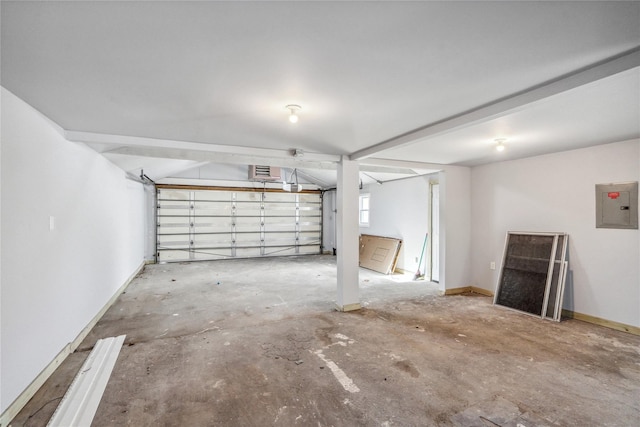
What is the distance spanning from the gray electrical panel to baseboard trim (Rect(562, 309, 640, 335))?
1152 mm

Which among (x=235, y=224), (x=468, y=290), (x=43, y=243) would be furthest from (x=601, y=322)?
(x=235, y=224)

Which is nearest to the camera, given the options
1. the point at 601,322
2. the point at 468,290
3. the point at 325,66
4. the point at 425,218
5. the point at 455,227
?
the point at 325,66

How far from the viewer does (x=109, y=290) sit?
435 cm

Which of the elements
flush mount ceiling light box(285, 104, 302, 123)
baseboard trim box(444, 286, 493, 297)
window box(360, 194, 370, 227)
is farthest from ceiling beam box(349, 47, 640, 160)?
window box(360, 194, 370, 227)

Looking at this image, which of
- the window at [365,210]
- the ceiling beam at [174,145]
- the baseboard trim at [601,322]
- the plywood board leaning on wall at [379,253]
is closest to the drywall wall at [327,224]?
the window at [365,210]

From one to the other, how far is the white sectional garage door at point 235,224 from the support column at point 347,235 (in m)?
5.48

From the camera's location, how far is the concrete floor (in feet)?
6.64

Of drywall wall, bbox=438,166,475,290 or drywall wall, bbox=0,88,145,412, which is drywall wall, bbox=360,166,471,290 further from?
drywall wall, bbox=0,88,145,412

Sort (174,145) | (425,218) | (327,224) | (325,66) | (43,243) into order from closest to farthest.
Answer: (325,66) → (43,243) → (174,145) → (425,218) → (327,224)

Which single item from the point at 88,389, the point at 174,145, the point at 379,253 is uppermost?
the point at 174,145

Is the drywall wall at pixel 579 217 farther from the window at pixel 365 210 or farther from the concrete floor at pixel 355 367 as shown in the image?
the window at pixel 365 210

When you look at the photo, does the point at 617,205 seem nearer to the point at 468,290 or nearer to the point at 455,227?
the point at 455,227

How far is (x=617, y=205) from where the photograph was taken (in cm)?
349

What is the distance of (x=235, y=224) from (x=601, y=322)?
8171 millimetres
